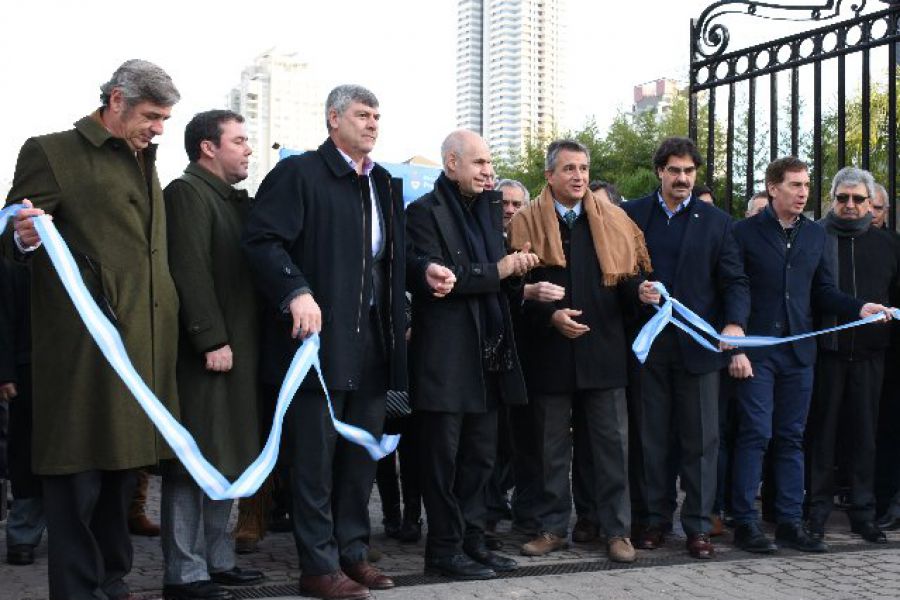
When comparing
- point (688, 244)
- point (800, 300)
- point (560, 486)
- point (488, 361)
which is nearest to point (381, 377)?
point (488, 361)

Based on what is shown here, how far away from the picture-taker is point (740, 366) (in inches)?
239

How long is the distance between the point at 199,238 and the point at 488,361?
1.59 meters

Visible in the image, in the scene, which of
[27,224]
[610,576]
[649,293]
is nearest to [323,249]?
[27,224]

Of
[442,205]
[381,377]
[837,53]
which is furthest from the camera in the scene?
[837,53]

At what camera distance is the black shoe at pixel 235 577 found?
504cm

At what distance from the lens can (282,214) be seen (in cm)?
481

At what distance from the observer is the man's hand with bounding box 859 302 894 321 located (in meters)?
6.18

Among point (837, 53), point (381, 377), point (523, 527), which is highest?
point (837, 53)

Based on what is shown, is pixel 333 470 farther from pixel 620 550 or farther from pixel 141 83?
pixel 141 83

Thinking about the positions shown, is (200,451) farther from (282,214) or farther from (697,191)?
(697,191)

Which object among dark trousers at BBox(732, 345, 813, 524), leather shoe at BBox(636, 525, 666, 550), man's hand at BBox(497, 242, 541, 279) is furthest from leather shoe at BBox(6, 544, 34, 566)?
dark trousers at BBox(732, 345, 813, 524)

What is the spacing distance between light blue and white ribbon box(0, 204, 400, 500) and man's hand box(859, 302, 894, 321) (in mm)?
3336

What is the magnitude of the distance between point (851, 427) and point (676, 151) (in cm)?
205

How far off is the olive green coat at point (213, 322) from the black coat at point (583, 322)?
5.65 ft
